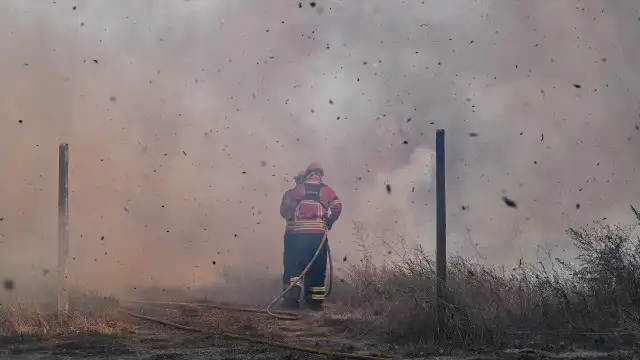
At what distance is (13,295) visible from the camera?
11.5 m

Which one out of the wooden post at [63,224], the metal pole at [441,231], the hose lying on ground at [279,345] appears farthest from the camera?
the wooden post at [63,224]

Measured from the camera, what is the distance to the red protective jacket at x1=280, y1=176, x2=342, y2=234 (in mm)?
12305

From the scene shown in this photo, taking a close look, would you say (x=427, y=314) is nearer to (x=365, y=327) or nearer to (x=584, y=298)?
(x=365, y=327)

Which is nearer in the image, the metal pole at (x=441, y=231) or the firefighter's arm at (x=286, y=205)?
the metal pole at (x=441, y=231)

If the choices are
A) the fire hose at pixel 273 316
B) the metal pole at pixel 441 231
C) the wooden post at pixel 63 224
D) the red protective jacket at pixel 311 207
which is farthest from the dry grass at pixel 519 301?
the wooden post at pixel 63 224

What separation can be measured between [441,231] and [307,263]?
4247 mm

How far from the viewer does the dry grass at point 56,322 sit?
8315 millimetres

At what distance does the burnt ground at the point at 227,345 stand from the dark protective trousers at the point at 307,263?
6.95 ft

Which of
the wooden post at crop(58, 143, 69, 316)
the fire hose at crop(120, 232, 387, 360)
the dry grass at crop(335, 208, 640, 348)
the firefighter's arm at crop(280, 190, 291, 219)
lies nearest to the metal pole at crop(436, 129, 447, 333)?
the dry grass at crop(335, 208, 640, 348)

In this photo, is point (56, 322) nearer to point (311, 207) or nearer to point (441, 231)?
point (311, 207)

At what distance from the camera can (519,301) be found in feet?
29.4

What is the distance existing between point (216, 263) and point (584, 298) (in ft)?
32.9

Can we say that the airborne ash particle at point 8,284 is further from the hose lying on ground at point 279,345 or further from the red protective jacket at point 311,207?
the red protective jacket at point 311,207

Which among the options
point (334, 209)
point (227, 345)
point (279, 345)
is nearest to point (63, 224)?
point (227, 345)
